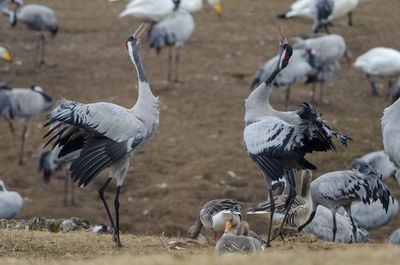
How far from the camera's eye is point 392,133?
278 inches

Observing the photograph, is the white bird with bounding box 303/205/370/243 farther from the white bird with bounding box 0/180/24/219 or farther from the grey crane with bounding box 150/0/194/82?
the grey crane with bounding box 150/0/194/82

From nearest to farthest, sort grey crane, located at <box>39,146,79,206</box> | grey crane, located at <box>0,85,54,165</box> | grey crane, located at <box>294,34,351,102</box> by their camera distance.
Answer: grey crane, located at <box>39,146,79,206</box>, grey crane, located at <box>0,85,54,165</box>, grey crane, located at <box>294,34,351,102</box>

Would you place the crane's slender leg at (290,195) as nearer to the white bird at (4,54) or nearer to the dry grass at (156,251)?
the dry grass at (156,251)

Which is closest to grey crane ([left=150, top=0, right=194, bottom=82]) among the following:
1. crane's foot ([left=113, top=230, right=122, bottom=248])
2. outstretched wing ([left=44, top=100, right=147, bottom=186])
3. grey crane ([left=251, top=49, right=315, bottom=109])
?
grey crane ([left=251, top=49, right=315, bottom=109])

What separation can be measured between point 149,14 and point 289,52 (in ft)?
31.0

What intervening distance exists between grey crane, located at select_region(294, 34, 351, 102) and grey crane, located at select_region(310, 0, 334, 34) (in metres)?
1.41

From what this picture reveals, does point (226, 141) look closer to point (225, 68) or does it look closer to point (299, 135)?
point (225, 68)

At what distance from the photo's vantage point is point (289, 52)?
729 cm

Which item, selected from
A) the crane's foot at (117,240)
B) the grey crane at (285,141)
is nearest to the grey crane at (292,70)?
the grey crane at (285,141)

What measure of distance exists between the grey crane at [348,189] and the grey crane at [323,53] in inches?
240

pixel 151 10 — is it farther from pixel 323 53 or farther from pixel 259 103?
pixel 259 103

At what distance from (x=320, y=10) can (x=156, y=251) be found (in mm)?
10517

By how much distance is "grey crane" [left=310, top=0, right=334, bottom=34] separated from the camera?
15.6 meters

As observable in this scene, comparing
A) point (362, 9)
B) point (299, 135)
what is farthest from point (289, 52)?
point (362, 9)
